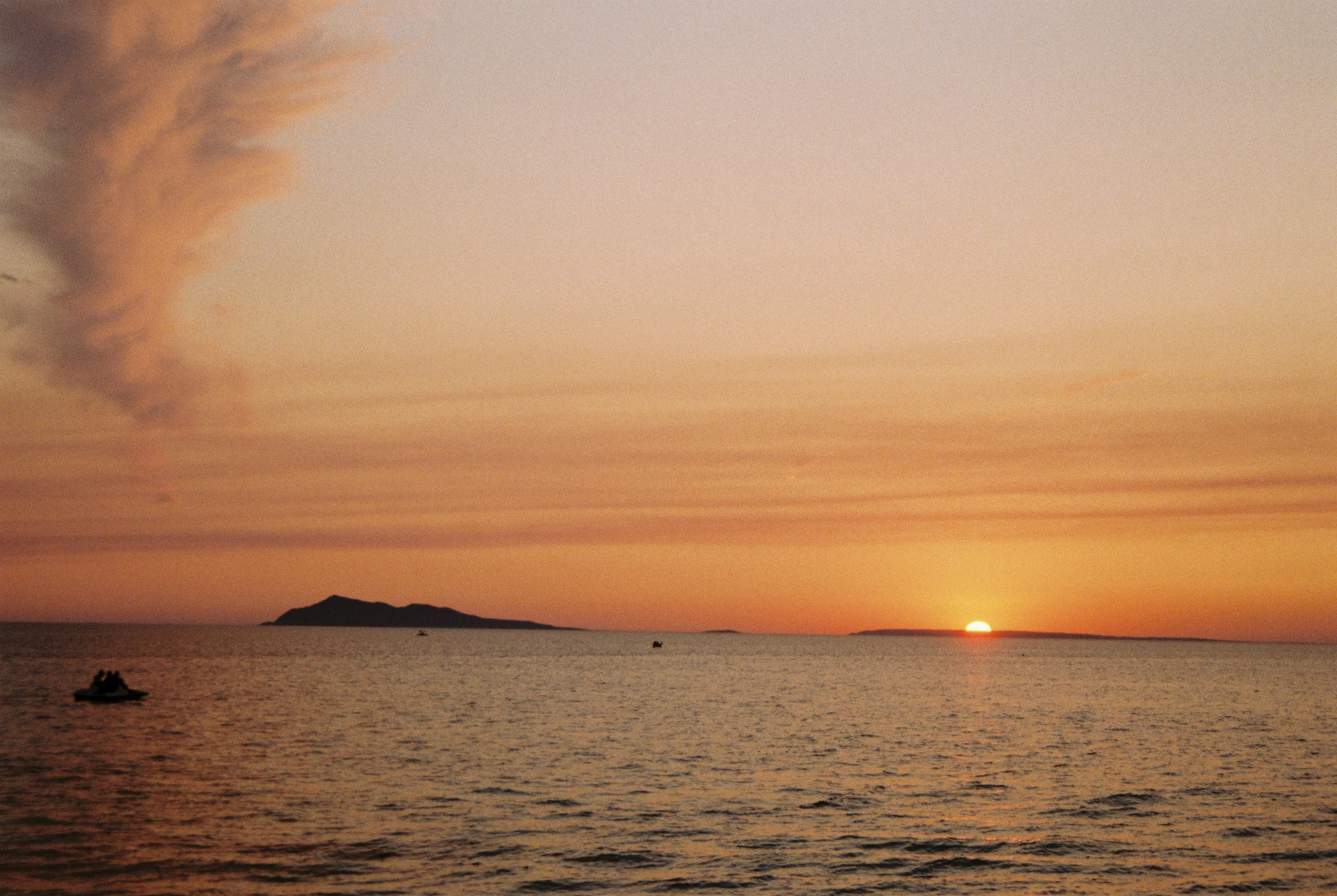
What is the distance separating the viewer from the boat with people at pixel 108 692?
102m

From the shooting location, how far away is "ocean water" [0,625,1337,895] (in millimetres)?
40000

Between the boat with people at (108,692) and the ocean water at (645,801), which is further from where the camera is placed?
the boat with people at (108,692)

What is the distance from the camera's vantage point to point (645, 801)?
54531 millimetres

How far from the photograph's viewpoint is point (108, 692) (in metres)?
103

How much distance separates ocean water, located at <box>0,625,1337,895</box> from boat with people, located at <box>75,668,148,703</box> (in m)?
2.08

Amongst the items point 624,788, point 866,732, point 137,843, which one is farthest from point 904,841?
point 866,732

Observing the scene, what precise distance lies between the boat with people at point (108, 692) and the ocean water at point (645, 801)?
81.8 inches

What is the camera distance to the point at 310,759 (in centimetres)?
6700

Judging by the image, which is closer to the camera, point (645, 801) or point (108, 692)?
point (645, 801)

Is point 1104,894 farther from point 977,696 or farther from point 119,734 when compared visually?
point 977,696

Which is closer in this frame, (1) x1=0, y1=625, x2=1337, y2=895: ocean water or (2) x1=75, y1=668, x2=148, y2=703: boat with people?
(1) x1=0, y1=625, x2=1337, y2=895: ocean water

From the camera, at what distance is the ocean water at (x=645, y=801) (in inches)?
1575

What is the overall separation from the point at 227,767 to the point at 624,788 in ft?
79.1

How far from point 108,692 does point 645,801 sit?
71.0m
